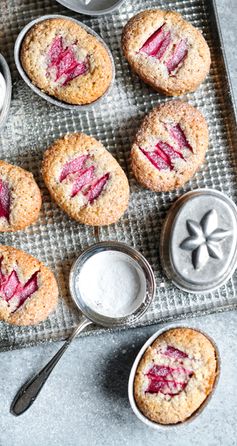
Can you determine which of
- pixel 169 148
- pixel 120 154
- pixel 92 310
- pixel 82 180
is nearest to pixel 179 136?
pixel 169 148

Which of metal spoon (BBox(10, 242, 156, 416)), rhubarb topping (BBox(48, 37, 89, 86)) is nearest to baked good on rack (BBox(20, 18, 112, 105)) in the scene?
rhubarb topping (BBox(48, 37, 89, 86))

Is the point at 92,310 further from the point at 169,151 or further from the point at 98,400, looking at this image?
the point at 169,151

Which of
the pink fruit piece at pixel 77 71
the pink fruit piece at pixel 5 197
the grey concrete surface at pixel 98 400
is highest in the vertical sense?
the pink fruit piece at pixel 77 71

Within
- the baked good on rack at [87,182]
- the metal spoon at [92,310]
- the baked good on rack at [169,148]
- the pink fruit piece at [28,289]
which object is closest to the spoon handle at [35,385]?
the metal spoon at [92,310]

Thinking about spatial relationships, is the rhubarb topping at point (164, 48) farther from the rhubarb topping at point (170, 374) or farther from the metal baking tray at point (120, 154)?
the rhubarb topping at point (170, 374)

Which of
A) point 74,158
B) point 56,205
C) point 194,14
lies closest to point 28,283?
point 56,205

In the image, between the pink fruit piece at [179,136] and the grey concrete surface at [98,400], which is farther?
the grey concrete surface at [98,400]

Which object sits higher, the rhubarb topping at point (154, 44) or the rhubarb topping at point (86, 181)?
the rhubarb topping at point (154, 44)
